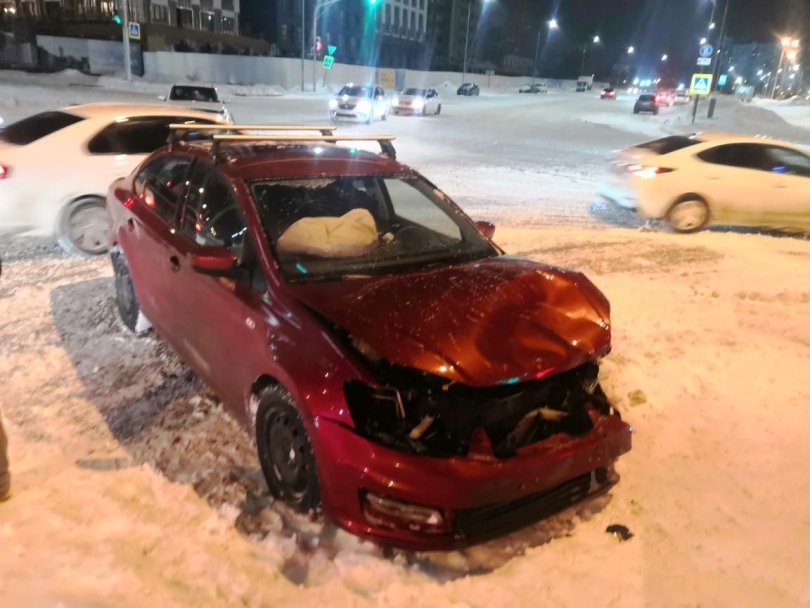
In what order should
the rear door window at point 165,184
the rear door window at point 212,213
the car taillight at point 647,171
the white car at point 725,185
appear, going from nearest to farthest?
the rear door window at point 212,213, the rear door window at point 165,184, the white car at point 725,185, the car taillight at point 647,171

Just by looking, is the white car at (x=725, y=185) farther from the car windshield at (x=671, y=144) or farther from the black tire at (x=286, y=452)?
the black tire at (x=286, y=452)

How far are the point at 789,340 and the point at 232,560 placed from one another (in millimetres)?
4713

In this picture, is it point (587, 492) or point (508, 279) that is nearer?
point (587, 492)

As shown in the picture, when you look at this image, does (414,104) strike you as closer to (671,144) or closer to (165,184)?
(671,144)

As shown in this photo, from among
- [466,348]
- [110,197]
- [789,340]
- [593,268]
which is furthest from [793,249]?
[110,197]

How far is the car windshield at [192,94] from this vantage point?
20266mm

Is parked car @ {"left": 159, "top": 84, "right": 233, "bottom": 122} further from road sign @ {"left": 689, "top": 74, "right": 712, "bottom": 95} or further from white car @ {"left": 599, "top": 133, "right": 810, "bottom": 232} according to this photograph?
road sign @ {"left": 689, "top": 74, "right": 712, "bottom": 95}

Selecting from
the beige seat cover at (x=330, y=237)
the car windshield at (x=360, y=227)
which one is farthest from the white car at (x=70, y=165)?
the beige seat cover at (x=330, y=237)

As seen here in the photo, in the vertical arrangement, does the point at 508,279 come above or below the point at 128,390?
above

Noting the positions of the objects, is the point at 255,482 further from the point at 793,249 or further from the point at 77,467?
the point at 793,249

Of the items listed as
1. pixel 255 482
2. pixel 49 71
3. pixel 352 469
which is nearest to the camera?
pixel 352 469

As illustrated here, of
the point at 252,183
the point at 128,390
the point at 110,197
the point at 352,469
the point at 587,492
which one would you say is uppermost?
the point at 252,183

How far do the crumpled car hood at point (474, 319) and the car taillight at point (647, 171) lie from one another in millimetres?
6805

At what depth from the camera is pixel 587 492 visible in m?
3.24
